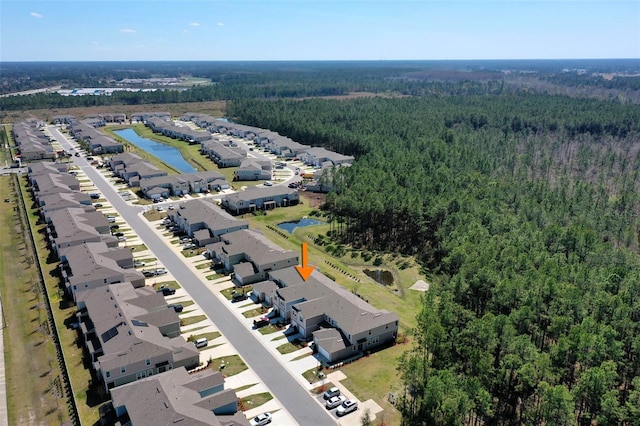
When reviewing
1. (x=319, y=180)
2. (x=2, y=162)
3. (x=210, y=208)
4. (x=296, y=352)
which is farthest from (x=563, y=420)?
(x=2, y=162)

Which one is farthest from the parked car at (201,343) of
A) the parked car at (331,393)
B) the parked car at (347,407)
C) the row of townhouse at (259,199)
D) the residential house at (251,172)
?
the residential house at (251,172)

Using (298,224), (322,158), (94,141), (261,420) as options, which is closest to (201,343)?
(261,420)

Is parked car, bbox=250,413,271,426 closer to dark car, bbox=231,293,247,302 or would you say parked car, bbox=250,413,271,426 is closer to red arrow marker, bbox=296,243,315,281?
dark car, bbox=231,293,247,302

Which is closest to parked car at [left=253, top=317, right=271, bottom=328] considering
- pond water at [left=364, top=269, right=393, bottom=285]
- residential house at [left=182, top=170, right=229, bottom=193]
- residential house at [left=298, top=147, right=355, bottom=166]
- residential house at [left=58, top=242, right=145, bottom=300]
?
residential house at [left=58, top=242, right=145, bottom=300]

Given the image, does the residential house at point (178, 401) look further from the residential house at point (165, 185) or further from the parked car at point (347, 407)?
the residential house at point (165, 185)

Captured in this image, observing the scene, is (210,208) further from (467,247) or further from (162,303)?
(467,247)
